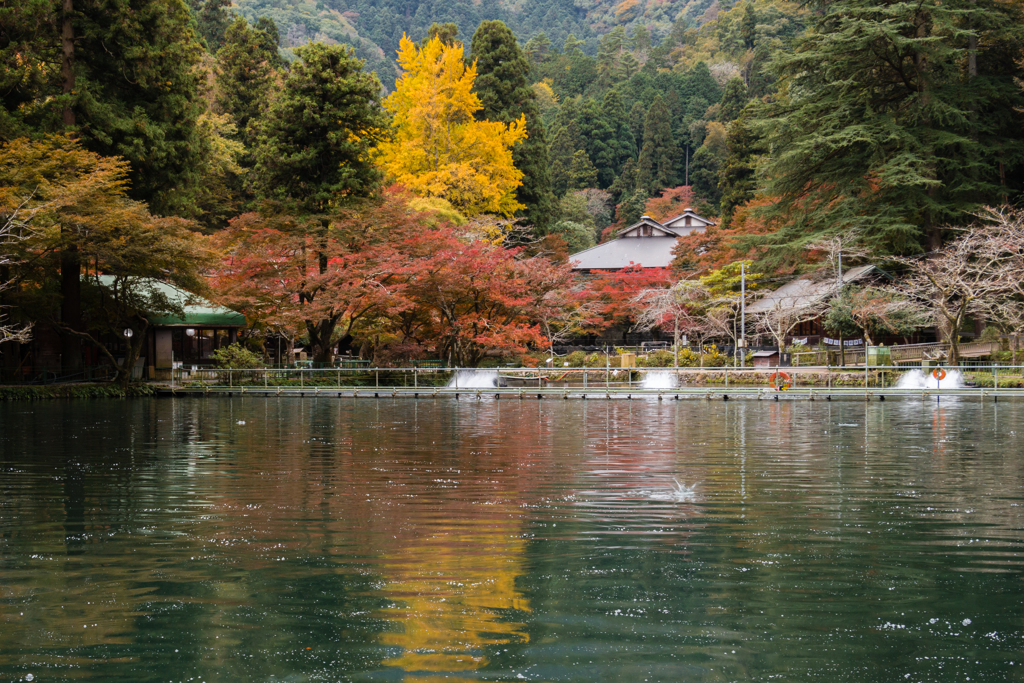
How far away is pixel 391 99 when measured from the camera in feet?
174

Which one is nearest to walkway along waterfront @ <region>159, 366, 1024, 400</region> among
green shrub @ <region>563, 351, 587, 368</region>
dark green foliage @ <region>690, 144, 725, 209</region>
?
green shrub @ <region>563, 351, 587, 368</region>

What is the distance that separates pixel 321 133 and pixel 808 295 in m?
24.3

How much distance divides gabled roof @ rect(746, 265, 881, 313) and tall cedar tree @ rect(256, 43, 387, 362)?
20115mm

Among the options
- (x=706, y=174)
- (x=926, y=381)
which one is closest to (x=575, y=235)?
(x=706, y=174)

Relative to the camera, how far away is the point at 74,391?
34.3 metres

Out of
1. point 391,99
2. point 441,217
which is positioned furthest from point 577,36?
point 441,217

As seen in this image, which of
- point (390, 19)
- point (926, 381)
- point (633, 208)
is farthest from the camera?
point (390, 19)

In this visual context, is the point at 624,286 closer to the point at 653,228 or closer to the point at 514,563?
the point at 653,228

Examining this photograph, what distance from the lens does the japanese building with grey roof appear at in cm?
6619

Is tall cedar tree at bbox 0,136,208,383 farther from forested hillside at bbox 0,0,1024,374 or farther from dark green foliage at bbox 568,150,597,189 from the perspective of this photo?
dark green foliage at bbox 568,150,597,189

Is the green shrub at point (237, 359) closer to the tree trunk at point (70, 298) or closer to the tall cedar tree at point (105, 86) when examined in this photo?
the tall cedar tree at point (105, 86)

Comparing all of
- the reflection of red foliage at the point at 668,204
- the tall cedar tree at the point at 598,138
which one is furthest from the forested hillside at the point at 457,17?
the reflection of red foliage at the point at 668,204

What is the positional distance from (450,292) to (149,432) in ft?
65.6

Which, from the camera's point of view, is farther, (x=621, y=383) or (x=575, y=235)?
(x=575, y=235)
